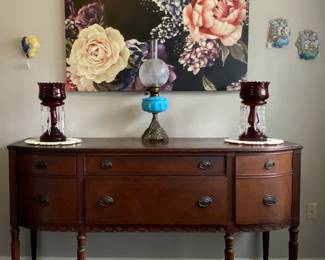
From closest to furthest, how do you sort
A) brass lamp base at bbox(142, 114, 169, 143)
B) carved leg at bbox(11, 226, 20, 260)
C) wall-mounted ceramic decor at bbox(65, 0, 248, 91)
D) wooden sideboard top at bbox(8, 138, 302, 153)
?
wooden sideboard top at bbox(8, 138, 302, 153) → carved leg at bbox(11, 226, 20, 260) → brass lamp base at bbox(142, 114, 169, 143) → wall-mounted ceramic decor at bbox(65, 0, 248, 91)

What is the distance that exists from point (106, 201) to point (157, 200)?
27cm

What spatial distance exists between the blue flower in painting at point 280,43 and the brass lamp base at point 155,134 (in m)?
0.91

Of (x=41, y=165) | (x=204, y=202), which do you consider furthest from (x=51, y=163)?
(x=204, y=202)

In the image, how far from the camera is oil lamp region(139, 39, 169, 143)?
2633 millimetres

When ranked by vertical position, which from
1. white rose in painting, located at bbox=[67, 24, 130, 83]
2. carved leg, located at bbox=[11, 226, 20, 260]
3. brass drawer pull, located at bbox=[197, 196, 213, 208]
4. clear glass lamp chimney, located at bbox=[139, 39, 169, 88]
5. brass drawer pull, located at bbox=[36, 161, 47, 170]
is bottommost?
carved leg, located at bbox=[11, 226, 20, 260]

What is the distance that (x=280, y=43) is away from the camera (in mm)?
2844

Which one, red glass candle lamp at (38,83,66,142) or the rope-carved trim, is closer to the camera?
the rope-carved trim

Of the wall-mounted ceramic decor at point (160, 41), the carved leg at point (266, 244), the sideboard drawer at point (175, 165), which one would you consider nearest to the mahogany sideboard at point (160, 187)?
the sideboard drawer at point (175, 165)

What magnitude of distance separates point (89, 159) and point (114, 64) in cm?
73

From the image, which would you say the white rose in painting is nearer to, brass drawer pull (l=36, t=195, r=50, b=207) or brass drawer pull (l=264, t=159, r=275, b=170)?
brass drawer pull (l=36, t=195, r=50, b=207)

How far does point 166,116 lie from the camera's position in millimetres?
2910

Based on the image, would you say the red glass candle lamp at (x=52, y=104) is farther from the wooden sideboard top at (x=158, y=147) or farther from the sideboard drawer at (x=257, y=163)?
the sideboard drawer at (x=257, y=163)

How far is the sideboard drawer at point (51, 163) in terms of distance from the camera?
239 centimetres

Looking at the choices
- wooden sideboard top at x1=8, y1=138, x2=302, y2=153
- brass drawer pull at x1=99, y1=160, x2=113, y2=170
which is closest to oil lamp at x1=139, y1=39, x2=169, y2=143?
wooden sideboard top at x1=8, y1=138, x2=302, y2=153
